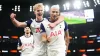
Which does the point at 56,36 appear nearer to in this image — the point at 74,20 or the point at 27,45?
the point at 27,45

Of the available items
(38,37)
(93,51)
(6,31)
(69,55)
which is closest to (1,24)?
(6,31)

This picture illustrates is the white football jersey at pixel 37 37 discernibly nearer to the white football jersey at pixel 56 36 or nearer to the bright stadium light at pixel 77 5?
the white football jersey at pixel 56 36

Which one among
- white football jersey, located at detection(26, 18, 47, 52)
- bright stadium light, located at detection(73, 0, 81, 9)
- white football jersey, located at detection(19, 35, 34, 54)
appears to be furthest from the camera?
bright stadium light, located at detection(73, 0, 81, 9)

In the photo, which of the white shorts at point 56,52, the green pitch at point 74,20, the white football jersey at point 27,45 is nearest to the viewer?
the white shorts at point 56,52

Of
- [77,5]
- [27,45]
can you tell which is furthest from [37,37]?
[77,5]

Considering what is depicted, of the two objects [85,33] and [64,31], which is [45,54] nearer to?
[64,31]

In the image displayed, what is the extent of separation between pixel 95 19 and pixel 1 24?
915 centimetres

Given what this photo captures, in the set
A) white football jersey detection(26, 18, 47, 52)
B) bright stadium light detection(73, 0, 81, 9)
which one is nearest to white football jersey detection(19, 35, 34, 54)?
white football jersey detection(26, 18, 47, 52)

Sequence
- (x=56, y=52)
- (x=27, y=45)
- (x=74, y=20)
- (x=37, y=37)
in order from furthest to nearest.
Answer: (x=74, y=20) → (x=27, y=45) → (x=37, y=37) → (x=56, y=52)

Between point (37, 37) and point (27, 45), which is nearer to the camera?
point (37, 37)

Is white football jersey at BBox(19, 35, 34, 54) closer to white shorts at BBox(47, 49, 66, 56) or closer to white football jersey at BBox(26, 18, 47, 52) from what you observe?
white football jersey at BBox(26, 18, 47, 52)

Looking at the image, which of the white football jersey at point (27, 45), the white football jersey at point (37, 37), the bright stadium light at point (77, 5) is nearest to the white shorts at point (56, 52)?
the white football jersey at point (37, 37)

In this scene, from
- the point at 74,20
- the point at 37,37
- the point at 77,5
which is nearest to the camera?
the point at 37,37

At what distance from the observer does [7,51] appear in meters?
26.5
